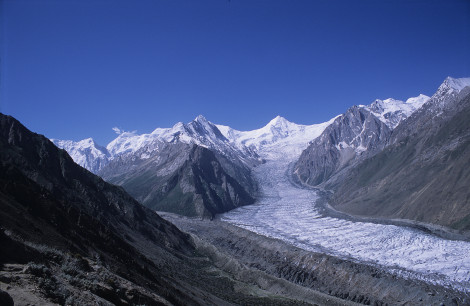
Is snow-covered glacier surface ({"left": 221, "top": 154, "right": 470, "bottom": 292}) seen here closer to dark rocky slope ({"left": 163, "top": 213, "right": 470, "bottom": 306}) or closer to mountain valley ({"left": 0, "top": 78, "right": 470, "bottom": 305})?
mountain valley ({"left": 0, "top": 78, "right": 470, "bottom": 305})

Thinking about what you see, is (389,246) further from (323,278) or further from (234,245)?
(234,245)

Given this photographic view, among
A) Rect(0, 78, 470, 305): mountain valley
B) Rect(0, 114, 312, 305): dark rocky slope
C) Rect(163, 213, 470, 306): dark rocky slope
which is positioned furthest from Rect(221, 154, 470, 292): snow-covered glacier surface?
Rect(0, 114, 312, 305): dark rocky slope

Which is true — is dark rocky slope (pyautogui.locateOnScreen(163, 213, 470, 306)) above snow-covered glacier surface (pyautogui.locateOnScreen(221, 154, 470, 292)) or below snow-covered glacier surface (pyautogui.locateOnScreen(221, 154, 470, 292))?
below

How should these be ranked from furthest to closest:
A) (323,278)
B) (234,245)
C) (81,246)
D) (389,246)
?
(234,245) → (389,246) → (323,278) → (81,246)

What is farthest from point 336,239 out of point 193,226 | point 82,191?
point 82,191

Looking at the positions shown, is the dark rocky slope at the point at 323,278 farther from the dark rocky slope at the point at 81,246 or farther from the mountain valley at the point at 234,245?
the dark rocky slope at the point at 81,246

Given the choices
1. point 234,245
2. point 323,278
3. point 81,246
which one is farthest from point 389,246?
point 81,246

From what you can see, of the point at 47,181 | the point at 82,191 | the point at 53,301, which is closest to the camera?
the point at 53,301

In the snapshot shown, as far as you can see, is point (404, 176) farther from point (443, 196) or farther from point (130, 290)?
point (130, 290)

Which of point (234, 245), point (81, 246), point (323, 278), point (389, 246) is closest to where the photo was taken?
point (81, 246)
